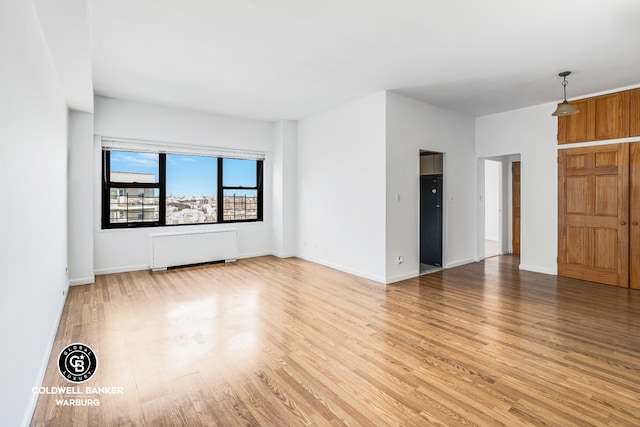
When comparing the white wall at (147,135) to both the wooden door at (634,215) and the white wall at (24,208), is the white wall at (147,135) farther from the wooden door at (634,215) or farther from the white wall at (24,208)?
the wooden door at (634,215)

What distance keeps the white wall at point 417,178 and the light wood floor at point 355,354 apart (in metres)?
0.86

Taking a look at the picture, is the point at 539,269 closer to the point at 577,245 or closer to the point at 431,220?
the point at 577,245

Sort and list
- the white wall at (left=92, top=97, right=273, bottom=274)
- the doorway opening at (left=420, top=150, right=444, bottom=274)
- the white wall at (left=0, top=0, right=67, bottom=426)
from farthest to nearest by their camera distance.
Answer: the doorway opening at (left=420, top=150, right=444, bottom=274), the white wall at (left=92, top=97, right=273, bottom=274), the white wall at (left=0, top=0, right=67, bottom=426)

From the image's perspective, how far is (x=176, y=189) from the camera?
619cm

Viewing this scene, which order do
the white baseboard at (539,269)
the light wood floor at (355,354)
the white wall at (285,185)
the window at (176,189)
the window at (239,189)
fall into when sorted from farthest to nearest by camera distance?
the white wall at (285,185) < the window at (239,189) < the window at (176,189) < the white baseboard at (539,269) < the light wood floor at (355,354)

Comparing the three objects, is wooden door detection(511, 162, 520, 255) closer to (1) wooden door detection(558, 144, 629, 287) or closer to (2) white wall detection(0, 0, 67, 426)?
(1) wooden door detection(558, 144, 629, 287)

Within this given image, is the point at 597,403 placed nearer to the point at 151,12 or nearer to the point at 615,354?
the point at 615,354

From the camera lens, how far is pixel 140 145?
564cm

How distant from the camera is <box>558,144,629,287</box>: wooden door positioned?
15.6 ft

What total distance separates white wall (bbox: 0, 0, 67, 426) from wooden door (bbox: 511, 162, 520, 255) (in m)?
8.49

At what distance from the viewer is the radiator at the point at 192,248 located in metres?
5.70

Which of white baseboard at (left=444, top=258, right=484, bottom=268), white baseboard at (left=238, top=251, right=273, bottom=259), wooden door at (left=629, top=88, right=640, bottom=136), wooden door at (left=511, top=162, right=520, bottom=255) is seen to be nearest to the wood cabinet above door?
wooden door at (left=629, top=88, right=640, bottom=136)

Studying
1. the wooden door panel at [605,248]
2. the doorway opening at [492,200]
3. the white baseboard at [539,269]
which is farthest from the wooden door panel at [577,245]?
the doorway opening at [492,200]

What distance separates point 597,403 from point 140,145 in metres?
6.62
